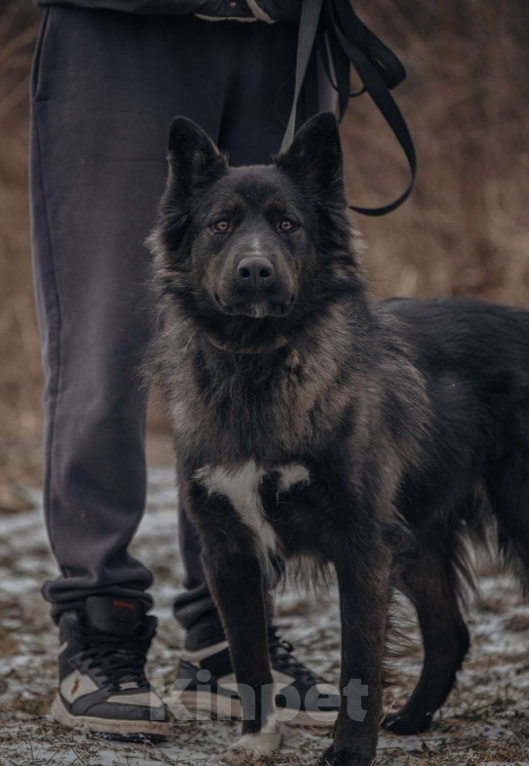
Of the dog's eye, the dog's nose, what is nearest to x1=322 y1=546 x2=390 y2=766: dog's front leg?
the dog's nose

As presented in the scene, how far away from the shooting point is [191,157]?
2.84m

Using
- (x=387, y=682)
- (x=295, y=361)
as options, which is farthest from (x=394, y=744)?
(x=295, y=361)

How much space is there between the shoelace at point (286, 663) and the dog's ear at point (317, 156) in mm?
1490

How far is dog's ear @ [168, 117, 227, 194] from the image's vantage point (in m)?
2.79

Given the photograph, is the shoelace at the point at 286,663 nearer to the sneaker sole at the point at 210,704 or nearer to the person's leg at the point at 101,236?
the sneaker sole at the point at 210,704

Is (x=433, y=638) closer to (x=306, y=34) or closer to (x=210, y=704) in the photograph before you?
(x=210, y=704)

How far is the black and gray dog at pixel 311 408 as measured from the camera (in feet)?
8.39

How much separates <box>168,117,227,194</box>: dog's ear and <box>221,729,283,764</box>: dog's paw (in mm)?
1594

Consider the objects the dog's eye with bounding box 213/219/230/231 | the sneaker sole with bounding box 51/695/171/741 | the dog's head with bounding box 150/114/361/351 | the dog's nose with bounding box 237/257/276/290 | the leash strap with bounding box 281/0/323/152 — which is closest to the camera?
the dog's nose with bounding box 237/257/276/290

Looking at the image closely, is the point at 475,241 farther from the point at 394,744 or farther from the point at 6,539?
the point at 394,744

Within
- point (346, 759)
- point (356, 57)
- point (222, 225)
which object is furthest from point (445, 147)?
point (346, 759)

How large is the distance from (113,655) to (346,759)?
34.9 inches

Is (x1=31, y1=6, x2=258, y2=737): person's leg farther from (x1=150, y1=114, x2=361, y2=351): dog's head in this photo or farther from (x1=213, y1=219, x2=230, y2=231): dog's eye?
(x1=213, y1=219, x2=230, y2=231): dog's eye

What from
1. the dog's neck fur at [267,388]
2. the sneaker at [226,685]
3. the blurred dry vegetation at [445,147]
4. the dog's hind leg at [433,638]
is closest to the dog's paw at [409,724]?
the dog's hind leg at [433,638]
